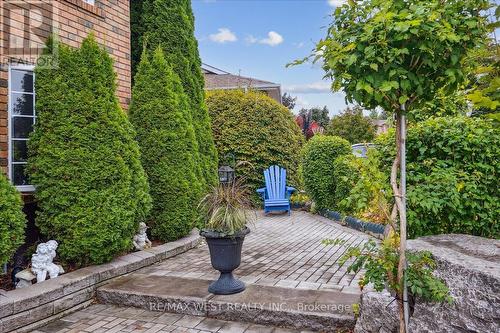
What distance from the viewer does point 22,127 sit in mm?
3816

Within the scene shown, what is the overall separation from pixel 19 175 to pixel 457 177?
3.99 metres

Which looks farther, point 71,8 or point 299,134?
point 299,134

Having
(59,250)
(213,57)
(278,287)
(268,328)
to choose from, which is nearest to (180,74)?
(59,250)

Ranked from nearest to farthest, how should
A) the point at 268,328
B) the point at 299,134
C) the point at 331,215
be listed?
1. the point at 268,328
2. the point at 331,215
3. the point at 299,134

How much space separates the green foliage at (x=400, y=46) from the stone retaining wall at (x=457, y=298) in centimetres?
95

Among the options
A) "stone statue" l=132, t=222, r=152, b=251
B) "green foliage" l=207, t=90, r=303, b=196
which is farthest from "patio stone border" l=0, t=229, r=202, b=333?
"green foliage" l=207, t=90, r=303, b=196

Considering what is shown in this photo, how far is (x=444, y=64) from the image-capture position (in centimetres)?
210

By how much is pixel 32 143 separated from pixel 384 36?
10.6 ft

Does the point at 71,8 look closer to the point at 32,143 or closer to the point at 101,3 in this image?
the point at 101,3

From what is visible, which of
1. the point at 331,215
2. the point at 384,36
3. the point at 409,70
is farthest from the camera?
the point at 331,215

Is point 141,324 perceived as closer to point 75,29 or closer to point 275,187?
point 75,29

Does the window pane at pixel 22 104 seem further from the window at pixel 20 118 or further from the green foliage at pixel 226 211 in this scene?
the green foliage at pixel 226 211

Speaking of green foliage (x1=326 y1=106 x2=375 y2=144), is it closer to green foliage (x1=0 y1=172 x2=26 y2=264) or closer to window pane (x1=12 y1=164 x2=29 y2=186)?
window pane (x1=12 y1=164 x2=29 y2=186)
